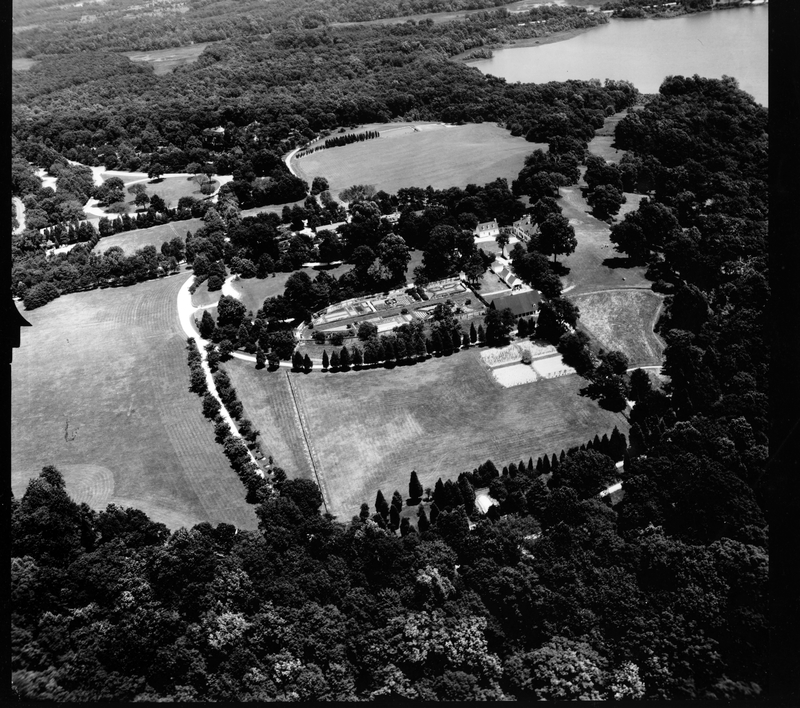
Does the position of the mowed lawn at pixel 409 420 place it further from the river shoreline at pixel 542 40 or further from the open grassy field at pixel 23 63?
the river shoreline at pixel 542 40

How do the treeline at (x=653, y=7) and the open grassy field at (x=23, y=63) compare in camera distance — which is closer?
the open grassy field at (x=23, y=63)

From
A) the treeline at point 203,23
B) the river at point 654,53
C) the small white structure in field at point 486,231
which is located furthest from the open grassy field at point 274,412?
the treeline at point 203,23

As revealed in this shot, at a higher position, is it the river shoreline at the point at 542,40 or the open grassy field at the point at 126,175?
the river shoreline at the point at 542,40

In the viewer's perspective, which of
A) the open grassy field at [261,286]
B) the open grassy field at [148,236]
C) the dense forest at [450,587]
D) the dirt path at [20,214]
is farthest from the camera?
the dirt path at [20,214]

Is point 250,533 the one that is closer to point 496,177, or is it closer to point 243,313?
point 243,313

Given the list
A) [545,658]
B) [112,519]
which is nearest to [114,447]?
[112,519]

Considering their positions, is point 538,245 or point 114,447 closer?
point 114,447

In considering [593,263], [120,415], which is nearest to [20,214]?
[120,415]
